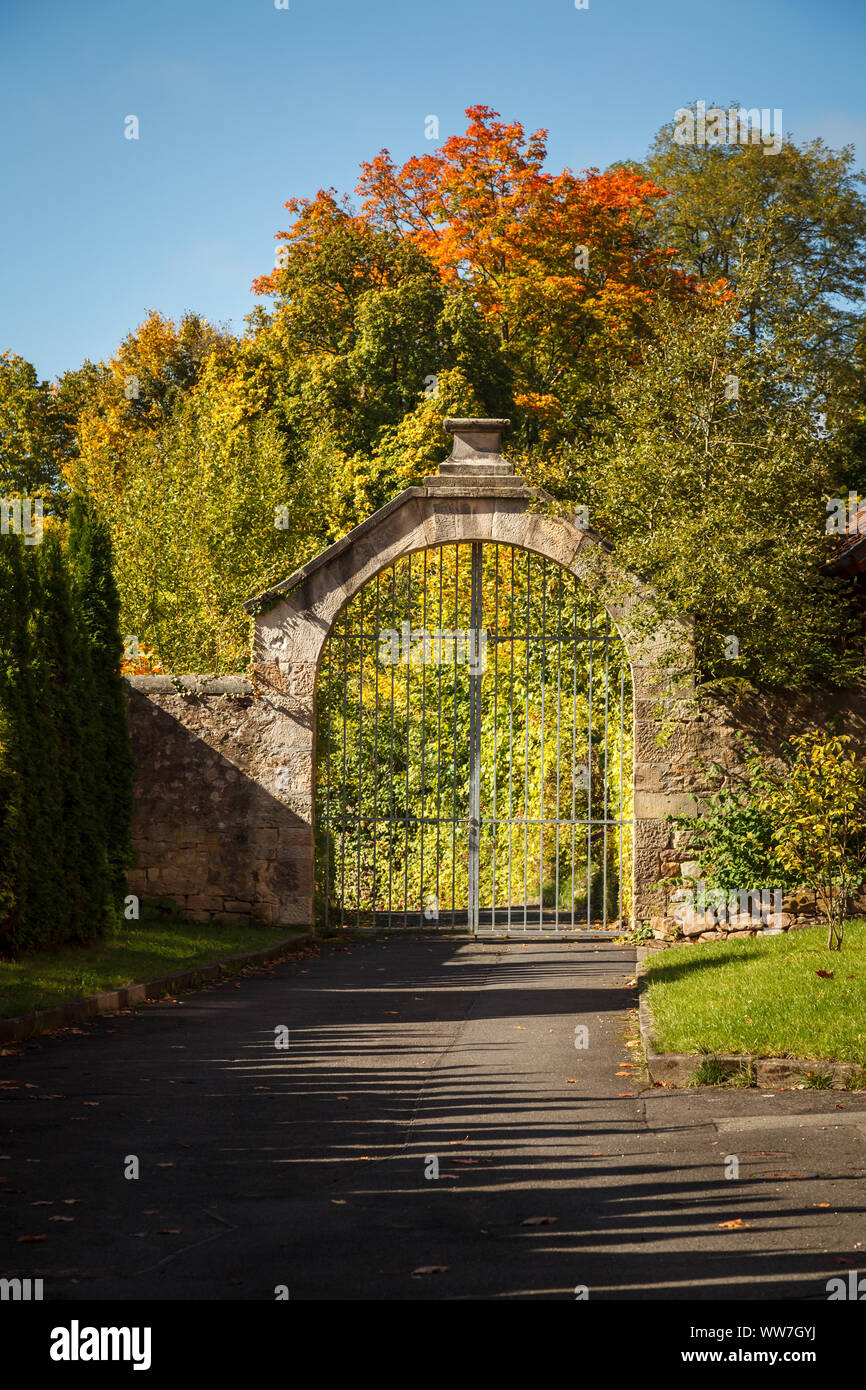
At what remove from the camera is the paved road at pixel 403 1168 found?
161 inches

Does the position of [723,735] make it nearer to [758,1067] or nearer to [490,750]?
[490,750]

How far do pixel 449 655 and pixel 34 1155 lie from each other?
14.4 meters

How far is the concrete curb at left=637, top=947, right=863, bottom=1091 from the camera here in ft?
21.9

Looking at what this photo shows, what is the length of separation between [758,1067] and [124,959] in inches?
237

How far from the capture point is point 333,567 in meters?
14.6

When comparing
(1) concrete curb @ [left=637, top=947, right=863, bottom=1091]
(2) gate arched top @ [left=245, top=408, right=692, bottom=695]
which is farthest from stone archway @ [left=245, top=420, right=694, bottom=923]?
(1) concrete curb @ [left=637, top=947, right=863, bottom=1091]

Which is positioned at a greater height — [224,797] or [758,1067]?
[224,797]

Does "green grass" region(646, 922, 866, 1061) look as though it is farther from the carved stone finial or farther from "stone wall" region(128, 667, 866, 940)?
the carved stone finial

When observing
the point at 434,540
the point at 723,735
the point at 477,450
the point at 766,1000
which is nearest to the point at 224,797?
the point at 434,540

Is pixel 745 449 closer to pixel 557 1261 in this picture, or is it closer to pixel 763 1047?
pixel 763 1047

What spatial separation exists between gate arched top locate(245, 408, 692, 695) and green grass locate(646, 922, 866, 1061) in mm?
4373

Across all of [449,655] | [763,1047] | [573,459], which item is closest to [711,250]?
[449,655]

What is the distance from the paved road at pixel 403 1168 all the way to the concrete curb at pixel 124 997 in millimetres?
207

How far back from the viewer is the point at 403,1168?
538 cm
